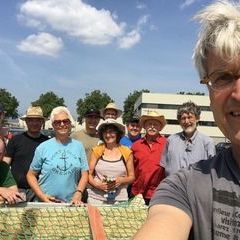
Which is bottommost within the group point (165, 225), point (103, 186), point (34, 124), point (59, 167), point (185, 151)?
point (103, 186)

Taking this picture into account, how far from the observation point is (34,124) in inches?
249

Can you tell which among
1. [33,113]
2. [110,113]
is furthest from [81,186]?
[110,113]

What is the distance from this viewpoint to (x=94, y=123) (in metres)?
6.58

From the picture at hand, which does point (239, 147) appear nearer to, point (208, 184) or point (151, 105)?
point (208, 184)

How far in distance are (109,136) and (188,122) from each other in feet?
3.45

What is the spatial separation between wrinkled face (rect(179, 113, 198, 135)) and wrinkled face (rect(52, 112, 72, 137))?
1.53 metres

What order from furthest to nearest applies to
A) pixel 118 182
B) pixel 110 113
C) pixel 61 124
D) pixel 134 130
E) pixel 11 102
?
1. pixel 11 102
2. pixel 134 130
3. pixel 110 113
4. pixel 118 182
5. pixel 61 124

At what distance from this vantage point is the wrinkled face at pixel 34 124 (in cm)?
624

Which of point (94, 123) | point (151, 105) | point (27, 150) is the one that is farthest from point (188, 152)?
point (151, 105)

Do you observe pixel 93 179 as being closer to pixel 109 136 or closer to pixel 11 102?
pixel 109 136

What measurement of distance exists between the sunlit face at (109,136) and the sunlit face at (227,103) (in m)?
4.11

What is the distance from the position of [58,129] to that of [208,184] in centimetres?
385

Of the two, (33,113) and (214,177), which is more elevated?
(33,113)

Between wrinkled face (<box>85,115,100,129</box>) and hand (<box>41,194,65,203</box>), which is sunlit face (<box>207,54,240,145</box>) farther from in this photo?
wrinkled face (<box>85,115,100,129</box>)
